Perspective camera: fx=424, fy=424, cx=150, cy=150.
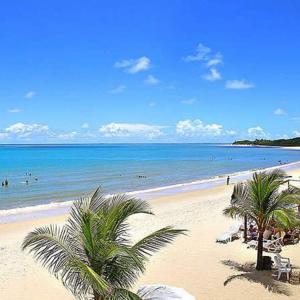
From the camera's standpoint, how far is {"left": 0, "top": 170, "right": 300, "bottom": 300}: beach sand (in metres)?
11.1

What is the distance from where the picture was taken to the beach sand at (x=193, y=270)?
1112 centimetres

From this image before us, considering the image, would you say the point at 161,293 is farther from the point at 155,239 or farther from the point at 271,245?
the point at 271,245

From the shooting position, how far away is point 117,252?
19.7 ft

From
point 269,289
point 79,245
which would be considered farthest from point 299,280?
point 79,245

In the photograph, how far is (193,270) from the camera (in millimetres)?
12914

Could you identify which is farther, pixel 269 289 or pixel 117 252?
pixel 269 289

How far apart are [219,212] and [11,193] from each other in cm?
2056

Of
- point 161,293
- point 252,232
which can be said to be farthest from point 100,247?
point 252,232

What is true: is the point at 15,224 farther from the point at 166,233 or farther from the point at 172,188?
the point at 172,188

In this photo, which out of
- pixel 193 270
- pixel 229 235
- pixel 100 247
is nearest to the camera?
pixel 100 247

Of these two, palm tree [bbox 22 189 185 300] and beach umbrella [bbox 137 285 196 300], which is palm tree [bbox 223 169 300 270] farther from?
palm tree [bbox 22 189 185 300]

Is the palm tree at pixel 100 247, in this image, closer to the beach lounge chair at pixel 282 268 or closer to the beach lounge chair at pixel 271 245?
the beach lounge chair at pixel 282 268

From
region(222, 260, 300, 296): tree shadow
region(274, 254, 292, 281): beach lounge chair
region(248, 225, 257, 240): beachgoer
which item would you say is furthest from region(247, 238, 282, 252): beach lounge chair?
region(274, 254, 292, 281): beach lounge chair

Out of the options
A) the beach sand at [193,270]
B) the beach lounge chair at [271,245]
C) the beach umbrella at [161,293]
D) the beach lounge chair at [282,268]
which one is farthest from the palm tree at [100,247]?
the beach lounge chair at [271,245]
